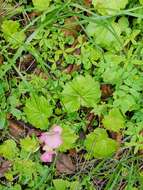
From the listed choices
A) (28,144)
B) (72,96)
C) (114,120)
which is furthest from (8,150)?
(114,120)

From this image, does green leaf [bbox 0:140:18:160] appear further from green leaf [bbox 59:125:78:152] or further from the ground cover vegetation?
green leaf [bbox 59:125:78:152]

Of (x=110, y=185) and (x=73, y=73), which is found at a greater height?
(x=73, y=73)

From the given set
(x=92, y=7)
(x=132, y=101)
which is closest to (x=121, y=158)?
(x=132, y=101)

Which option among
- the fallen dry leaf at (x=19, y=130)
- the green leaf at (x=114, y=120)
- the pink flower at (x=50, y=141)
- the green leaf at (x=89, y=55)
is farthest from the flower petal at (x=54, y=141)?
the green leaf at (x=89, y=55)

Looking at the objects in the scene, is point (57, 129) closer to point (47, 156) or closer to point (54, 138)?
point (54, 138)

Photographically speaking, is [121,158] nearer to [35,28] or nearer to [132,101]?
[132,101]

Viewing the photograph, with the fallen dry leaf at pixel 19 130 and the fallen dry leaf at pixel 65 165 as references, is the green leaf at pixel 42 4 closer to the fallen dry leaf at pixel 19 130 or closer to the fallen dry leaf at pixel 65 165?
the fallen dry leaf at pixel 19 130

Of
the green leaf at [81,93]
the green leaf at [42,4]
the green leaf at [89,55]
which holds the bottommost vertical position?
the green leaf at [81,93]
